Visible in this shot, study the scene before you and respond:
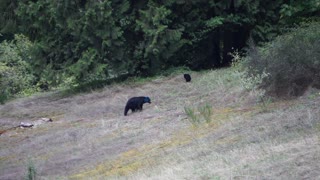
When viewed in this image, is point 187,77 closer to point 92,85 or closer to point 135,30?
point 135,30

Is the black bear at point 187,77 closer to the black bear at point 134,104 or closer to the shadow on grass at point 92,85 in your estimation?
the shadow on grass at point 92,85

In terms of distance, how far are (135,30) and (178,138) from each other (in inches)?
529

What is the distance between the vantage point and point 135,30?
26.2 metres

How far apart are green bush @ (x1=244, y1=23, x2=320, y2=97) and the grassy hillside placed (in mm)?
468

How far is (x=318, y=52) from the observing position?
49.5ft

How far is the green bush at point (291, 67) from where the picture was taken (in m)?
15.1

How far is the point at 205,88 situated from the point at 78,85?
9.54 m

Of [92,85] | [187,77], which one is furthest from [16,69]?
[187,77]

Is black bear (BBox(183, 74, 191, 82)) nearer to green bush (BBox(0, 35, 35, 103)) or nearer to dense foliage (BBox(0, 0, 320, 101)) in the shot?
dense foliage (BBox(0, 0, 320, 101))

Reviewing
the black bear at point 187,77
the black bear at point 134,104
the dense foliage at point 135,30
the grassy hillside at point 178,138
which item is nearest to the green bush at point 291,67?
the grassy hillside at point 178,138

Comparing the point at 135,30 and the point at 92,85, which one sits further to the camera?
the point at 92,85

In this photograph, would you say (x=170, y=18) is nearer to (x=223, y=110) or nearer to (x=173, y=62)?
(x=173, y=62)

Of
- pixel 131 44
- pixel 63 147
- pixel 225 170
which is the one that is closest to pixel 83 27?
pixel 131 44

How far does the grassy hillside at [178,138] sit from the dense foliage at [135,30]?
3.67 meters
